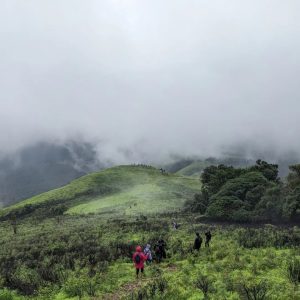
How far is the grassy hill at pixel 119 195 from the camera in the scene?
10200cm

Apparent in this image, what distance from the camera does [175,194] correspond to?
120562 millimetres

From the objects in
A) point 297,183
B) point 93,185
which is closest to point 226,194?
point 297,183

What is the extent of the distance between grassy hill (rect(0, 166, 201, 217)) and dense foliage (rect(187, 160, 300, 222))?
543 inches

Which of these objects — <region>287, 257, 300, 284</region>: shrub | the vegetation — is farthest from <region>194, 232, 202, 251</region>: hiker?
<region>287, 257, 300, 284</region>: shrub

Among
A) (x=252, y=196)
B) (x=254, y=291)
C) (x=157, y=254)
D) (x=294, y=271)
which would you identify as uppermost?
(x=252, y=196)

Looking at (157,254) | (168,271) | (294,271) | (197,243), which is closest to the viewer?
(294,271)

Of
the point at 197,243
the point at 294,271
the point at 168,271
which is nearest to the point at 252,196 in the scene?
the point at 197,243

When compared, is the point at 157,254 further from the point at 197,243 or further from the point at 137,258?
the point at 137,258

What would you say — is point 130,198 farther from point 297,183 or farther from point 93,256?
point 93,256

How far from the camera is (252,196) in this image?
71.2 meters

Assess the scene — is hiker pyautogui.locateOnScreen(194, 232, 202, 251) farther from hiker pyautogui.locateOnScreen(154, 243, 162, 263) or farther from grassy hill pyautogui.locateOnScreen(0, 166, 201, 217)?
grassy hill pyautogui.locateOnScreen(0, 166, 201, 217)

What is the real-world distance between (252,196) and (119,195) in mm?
59474

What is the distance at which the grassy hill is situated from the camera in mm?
102000

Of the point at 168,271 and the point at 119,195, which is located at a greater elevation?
the point at 119,195
